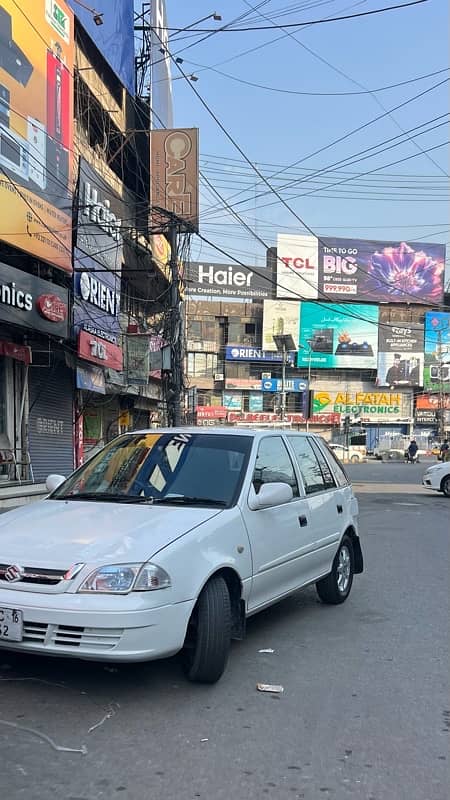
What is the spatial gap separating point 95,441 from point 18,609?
748 inches

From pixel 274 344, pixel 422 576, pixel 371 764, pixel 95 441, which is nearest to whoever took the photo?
pixel 371 764

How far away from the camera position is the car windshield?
4930 millimetres

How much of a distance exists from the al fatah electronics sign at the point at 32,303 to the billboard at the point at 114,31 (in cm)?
752

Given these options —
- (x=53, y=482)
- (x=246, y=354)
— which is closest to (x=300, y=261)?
(x=246, y=354)

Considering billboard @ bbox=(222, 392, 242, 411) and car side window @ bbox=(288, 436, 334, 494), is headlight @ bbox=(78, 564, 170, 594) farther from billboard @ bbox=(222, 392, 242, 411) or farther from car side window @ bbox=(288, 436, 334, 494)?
billboard @ bbox=(222, 392, 242, 411)

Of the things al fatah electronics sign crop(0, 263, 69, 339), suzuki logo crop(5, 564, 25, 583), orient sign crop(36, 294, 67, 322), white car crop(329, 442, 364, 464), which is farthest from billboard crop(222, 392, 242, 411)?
suzuki logo crop(5, 564, 25, 583)

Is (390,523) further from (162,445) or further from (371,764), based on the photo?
(371,764)

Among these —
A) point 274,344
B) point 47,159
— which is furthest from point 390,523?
point 274,344

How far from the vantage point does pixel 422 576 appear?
27.3 ft

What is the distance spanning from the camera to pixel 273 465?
5.63m

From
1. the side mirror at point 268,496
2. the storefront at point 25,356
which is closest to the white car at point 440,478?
the storefront at point 25,356

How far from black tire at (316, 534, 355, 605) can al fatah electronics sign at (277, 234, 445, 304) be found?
2613 inches

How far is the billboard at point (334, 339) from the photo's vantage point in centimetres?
7084

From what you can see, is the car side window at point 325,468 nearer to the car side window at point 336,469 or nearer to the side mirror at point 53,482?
the car side window at point 336,469
